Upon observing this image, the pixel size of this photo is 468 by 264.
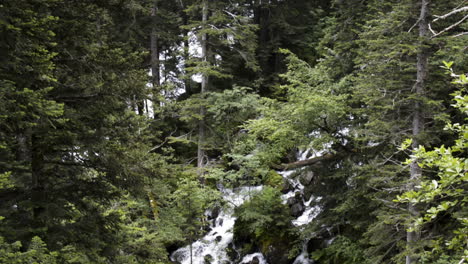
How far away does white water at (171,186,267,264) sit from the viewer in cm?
1419

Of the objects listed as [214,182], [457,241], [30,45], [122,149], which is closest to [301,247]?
[214,182]

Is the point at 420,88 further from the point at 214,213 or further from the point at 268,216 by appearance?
the point at 214,213

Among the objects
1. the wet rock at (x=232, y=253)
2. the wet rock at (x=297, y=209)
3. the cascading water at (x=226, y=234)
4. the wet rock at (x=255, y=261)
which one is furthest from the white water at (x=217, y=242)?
the wet rock at (x=297, y=209)

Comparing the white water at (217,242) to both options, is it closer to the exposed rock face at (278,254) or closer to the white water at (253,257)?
the white water at (253,257)

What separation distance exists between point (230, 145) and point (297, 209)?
4079 millimetres

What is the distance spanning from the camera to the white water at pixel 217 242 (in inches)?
559

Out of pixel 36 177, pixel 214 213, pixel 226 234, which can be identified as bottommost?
pixel 226 234

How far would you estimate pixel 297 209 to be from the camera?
1416 centimetres

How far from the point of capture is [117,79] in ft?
20.0

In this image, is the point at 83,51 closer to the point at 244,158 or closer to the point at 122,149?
the point at 122,149

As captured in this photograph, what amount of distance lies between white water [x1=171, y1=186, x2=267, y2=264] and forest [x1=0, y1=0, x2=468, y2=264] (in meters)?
0.06

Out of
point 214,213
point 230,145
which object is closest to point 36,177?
point 230,145

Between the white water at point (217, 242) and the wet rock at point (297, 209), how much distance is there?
1536 mm

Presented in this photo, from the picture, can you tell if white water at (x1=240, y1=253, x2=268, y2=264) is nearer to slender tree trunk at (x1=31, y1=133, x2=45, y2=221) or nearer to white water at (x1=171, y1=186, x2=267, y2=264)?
white water at (x1=171, y1=186, x2=267, y2=264)
